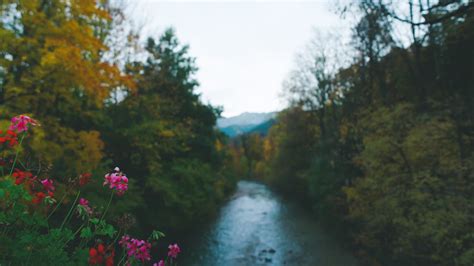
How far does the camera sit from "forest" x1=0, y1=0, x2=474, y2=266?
3.01 meters

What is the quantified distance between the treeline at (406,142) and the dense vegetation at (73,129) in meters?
4.93

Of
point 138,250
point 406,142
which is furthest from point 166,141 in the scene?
point 138,250

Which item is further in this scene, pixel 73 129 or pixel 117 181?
pixel 73 129

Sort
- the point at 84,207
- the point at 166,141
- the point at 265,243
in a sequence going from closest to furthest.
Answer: the point at 84,207 < the point at 166,141 < the point at 265,243

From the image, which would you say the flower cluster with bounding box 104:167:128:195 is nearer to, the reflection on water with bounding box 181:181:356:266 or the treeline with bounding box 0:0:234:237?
the treeline with bounding box 0:0:234:237

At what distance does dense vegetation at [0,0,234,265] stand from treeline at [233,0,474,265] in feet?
16.2

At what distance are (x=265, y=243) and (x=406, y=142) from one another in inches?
357

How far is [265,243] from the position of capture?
1555 centimetres

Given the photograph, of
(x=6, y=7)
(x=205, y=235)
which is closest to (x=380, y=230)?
(x=205, y=235)

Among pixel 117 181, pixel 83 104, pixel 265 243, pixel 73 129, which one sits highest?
pixel 83 104

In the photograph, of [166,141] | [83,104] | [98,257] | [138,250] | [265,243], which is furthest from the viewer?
[265,243]

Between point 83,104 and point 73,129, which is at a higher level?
point 83,104

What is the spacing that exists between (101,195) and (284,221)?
15055 mm

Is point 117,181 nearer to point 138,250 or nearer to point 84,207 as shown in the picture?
point 84,207
